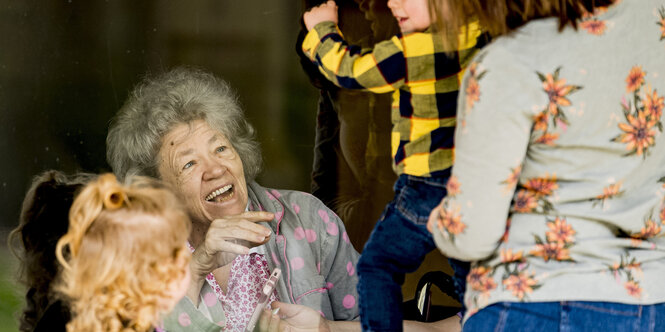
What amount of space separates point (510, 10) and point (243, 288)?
1381 mm

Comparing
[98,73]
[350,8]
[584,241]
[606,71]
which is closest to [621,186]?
[584,241]

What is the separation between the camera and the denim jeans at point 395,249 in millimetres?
1828

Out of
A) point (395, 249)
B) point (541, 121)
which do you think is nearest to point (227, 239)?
point (395, 249)

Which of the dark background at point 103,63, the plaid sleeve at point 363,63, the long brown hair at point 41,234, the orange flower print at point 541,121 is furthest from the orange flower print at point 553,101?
the long brown hair at point 41,234

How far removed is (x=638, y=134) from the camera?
1.50m

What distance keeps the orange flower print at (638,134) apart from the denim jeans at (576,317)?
336 mm

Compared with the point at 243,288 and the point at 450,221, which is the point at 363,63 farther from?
the point at 243,288

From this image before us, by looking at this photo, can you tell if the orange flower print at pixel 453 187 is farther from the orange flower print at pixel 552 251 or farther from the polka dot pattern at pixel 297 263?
the polka dot pattern at pixel 297 263

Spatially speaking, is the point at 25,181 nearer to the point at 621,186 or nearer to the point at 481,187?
the point at 481,187

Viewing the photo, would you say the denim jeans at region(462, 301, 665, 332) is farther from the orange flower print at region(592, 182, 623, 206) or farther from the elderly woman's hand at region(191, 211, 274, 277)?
the elderly woman's hand at region(191, 211, 274, 277)

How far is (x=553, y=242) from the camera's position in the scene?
1.50 m

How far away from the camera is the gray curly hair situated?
7.69ft

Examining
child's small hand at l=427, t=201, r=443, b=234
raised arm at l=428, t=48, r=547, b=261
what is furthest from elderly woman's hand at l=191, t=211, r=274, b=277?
raised arm at l=428, t=48, r=547, b=261

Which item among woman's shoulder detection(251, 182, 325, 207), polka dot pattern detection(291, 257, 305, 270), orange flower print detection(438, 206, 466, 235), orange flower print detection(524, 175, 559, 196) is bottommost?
polka dot pattern detection(291, 257, 305, 270)
